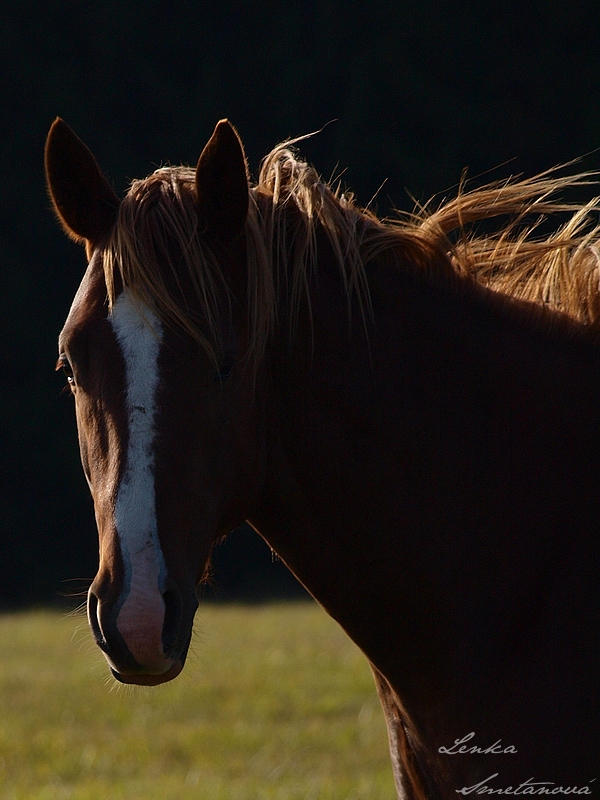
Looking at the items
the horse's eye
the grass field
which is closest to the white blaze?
the horse's eye

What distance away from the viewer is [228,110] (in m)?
22.4

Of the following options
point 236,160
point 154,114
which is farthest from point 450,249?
point 154,114

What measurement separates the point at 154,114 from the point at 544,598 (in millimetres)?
21219

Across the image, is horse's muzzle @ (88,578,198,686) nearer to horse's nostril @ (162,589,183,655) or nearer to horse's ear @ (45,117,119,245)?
horse's nostril @ (162,589,183,655)

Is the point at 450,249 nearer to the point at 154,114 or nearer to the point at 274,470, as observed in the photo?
the point at 274,470

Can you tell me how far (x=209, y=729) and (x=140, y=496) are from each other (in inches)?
202

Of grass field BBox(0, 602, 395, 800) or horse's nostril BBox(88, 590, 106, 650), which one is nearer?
horse's nostril BBox(88, 590, 106, 650)

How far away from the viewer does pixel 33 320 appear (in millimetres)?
20688

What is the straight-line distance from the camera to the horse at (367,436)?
1941 mm

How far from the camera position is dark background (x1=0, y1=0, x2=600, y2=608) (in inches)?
746

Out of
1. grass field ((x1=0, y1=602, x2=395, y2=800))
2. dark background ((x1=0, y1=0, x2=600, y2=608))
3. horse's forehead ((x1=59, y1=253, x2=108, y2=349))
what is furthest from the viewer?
dark background ((x1=0, y1=0, x2=600, y2=608))

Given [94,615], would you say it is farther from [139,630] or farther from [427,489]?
[427,489]

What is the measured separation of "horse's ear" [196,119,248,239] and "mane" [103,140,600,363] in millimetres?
35

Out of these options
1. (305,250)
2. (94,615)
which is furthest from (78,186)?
(94,615)
